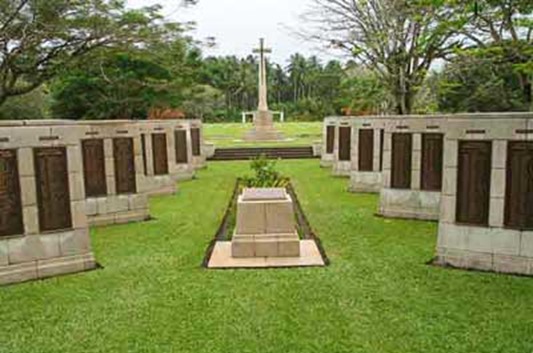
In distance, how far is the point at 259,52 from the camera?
3102 cm

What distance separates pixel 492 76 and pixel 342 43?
6.85 meters

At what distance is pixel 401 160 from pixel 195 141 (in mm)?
10292

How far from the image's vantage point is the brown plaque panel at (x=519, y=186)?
6.30 meters

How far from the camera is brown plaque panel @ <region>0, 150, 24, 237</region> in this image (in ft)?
20.8

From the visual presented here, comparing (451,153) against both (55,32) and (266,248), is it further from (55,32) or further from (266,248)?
(55,32)

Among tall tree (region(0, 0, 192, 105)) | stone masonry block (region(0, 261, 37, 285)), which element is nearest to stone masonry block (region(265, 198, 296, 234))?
stone masonry block (region(0, 261, 37, 285))

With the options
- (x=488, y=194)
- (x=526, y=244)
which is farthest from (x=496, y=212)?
(x=526, y=244)

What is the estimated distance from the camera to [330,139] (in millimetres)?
18406

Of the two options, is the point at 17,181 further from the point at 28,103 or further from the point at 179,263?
the point at 28,103

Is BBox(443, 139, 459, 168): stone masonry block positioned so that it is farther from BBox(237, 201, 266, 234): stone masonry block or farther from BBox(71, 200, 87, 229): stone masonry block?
BBox(71, 200, 87, 229): stone masonry block

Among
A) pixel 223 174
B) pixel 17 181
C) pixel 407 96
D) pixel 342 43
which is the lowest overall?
pixel 223 174

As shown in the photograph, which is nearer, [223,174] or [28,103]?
[223,174]

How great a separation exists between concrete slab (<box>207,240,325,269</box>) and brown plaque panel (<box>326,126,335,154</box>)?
10852 mm

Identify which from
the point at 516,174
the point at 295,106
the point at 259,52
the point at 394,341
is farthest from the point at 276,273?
the point at 295,106
